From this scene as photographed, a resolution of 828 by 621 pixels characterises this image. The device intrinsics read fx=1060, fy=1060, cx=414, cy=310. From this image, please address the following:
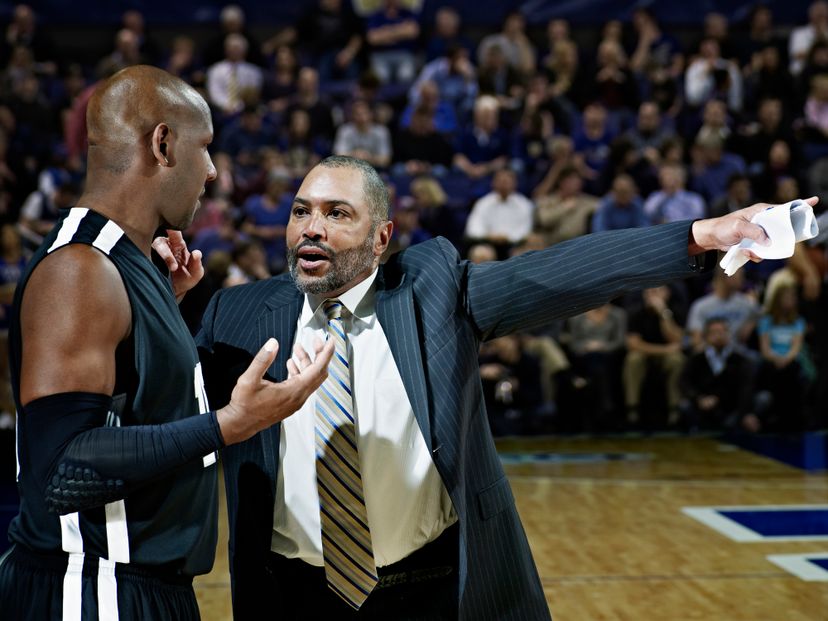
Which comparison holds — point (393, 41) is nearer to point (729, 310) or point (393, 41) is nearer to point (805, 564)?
point (729, 310)

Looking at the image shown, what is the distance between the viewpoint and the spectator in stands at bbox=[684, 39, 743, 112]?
13.7 meters

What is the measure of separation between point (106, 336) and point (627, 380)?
8.56m

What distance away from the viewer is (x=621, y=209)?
11.0 m

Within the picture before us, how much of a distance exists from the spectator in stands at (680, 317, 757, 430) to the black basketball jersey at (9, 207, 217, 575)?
858cm

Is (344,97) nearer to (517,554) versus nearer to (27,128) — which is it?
(27,128)

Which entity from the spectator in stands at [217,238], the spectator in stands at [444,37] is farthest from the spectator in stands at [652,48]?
the spectator in stands at [217,238]

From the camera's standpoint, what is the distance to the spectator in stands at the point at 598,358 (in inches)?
394

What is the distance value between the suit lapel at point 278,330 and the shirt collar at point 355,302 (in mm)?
29

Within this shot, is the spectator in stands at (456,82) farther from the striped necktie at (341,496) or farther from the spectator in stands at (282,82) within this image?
the striped necktie at (341,496)

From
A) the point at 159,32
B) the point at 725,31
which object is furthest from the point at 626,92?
the point at 159,32

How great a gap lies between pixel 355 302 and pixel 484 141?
9.79 metres

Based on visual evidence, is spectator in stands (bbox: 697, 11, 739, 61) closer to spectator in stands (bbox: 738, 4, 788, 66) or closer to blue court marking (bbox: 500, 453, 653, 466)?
spectator in stands (bbox: 738, 4, 788, 66)

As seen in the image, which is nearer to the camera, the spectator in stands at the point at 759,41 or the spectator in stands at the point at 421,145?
the spectator in stands at the point at 421,145

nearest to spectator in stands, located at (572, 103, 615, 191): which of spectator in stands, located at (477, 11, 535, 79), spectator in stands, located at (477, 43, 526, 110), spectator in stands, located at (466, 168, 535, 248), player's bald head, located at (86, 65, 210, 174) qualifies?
spectator in stands, located at (477, 43, 526, 110)
